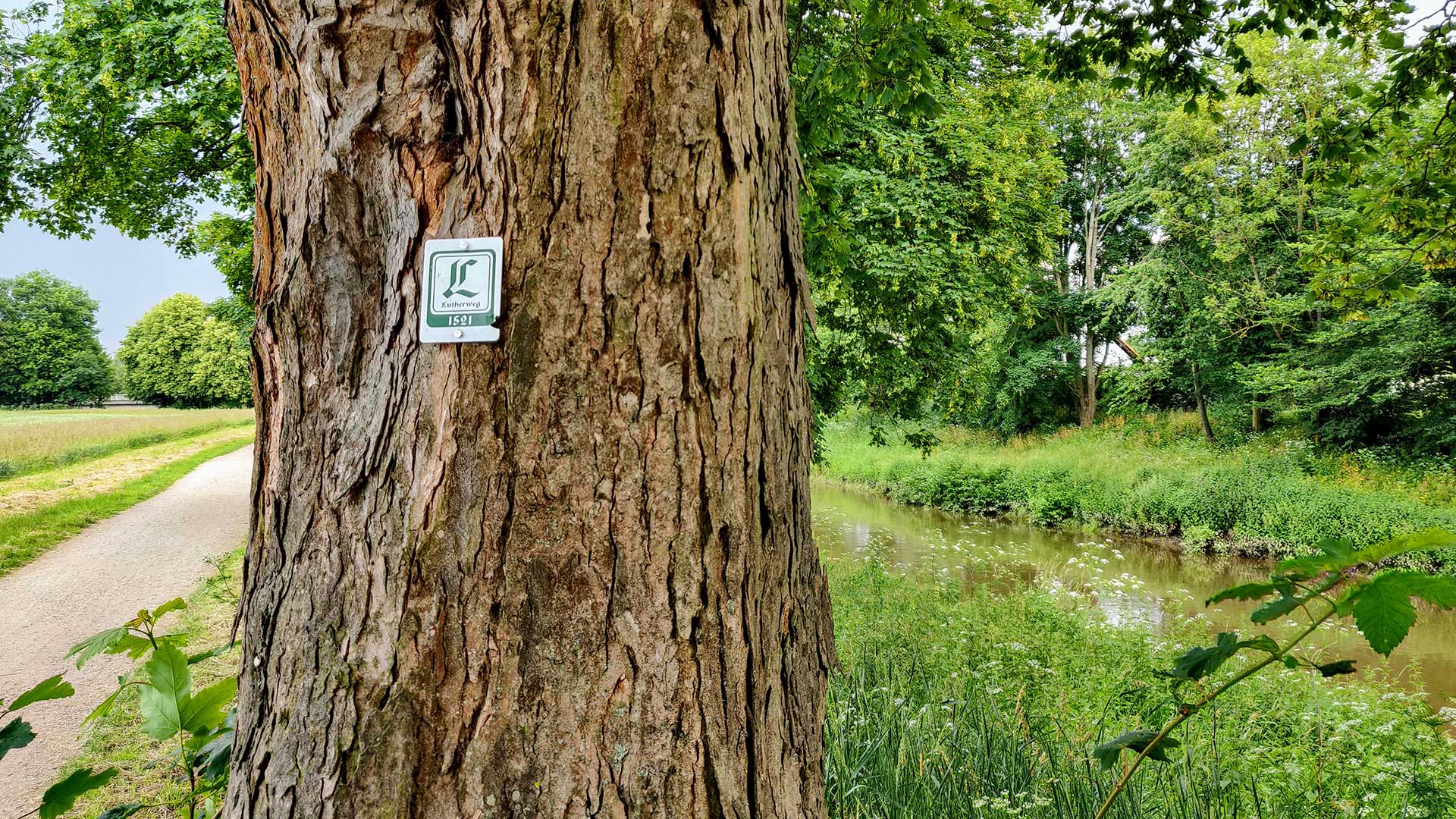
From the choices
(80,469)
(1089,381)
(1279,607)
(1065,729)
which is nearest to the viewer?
(1279,607)

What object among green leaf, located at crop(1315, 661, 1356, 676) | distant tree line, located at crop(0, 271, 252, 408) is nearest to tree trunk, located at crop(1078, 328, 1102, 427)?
green leaf, located at crop(1315, 661, 1356, 676)

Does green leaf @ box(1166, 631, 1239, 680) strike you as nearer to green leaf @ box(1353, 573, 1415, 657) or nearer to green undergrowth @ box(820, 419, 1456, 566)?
green leaf @ box(1353, 573, 1415, 657)

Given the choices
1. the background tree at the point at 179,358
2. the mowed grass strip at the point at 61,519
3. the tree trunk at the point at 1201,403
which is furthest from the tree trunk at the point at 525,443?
the background tree at the point at 179,358

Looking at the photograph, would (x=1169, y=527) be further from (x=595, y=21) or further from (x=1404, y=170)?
(x=595, y=21)

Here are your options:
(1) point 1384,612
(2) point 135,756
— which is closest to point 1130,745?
(1) point 1384,612

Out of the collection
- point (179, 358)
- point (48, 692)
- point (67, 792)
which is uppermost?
point (179, 358)

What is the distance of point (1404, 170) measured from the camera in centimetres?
401

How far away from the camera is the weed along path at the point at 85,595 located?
12.5 ft

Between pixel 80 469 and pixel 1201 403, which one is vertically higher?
pixel 1201 403

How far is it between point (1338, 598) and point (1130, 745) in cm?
44

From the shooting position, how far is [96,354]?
5447cm

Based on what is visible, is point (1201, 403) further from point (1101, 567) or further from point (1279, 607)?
Result: point (1279, 607)

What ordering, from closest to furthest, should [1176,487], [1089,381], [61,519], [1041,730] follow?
[1041,730], [61,519], [1176,487], [1089,381]

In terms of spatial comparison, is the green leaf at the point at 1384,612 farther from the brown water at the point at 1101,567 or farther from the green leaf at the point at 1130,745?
the brown water at the point at 1101,567
